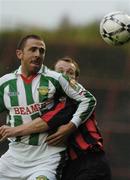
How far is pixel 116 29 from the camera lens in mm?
8742

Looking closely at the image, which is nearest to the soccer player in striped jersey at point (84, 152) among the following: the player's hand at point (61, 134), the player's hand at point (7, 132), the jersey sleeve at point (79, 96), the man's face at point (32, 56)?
the player's hand at point (61, 134)

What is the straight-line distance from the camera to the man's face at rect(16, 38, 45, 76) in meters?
7.76

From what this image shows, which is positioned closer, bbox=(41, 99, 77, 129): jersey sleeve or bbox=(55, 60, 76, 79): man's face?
bbox=(41, 99, 77, 129): jersey sleeve

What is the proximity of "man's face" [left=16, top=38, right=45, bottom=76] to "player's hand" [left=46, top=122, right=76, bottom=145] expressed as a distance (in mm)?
597

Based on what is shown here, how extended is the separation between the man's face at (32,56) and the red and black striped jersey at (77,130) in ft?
1.31

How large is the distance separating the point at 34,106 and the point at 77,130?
45 cm

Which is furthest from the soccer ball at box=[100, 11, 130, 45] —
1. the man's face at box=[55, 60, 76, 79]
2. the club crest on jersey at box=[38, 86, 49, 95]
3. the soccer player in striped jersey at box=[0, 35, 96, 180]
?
the club crest on jersey at box=[38, 86, 49, 95]

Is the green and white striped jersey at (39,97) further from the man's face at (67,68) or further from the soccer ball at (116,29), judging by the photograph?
the soccer ball at (116,29)

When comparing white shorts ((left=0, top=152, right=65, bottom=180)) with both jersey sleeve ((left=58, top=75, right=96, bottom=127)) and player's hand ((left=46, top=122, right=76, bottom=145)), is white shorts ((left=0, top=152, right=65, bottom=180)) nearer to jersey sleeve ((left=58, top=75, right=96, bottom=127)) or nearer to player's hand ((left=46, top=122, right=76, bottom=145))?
player's hand ((left=46, top=122, right=76, bottom=145))

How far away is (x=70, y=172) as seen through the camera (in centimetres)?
780

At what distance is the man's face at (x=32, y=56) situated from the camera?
7.76m

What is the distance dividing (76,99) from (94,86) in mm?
19801

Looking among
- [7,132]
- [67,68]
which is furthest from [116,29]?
[7,132]

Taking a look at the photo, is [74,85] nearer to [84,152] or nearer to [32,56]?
→ [32,56]
